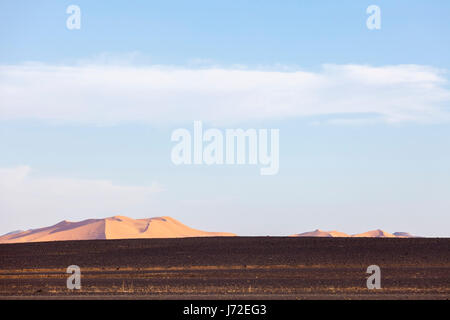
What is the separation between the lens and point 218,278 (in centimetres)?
3897

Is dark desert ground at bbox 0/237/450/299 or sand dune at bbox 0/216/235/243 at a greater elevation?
sand dune at bbox 0/216/235/243

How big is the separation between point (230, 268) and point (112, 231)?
129 meters

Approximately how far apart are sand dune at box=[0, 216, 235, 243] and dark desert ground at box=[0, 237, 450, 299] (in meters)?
96.9

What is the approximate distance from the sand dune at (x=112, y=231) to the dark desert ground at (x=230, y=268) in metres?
96.9

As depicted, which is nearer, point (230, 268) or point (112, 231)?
point (230, 268)

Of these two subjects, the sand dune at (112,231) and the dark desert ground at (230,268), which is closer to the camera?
the dark desert ground at (230,268)

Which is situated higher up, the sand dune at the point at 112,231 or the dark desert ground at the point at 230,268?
the sand dune at the point at 112,231

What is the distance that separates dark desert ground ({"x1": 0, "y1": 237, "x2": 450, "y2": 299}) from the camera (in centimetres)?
2969

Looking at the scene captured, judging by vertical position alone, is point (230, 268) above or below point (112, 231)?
below

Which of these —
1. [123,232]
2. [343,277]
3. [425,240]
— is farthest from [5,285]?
[123,232]

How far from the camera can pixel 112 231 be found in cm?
17350

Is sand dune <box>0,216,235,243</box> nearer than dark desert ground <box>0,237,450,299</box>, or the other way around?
dark desert ground <box>0,237,450,299</box>

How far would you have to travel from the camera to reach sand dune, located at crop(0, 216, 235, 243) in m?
170

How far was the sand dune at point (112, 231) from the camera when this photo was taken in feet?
556
